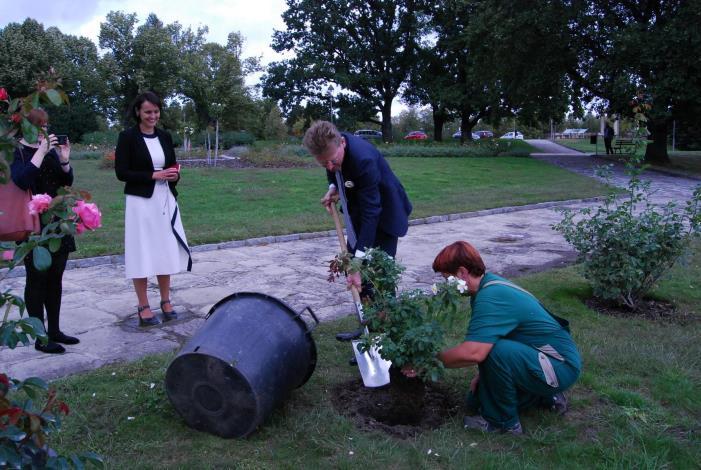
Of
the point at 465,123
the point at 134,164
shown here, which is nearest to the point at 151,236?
the point at 134,164

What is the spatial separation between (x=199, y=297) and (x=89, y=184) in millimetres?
10860

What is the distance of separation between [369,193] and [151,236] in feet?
6.56

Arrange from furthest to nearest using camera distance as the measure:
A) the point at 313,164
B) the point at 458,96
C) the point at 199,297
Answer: the point at 458,96
the point at 313,164
the point at 199,297

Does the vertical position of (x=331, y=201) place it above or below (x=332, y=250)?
above

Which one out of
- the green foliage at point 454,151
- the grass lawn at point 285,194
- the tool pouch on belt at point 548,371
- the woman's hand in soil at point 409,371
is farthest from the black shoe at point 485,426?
the green foliage at point 454,151

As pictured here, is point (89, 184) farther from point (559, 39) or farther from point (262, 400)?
point (559, 39)

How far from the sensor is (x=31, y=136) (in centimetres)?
171

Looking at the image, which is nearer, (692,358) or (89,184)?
(692,358)

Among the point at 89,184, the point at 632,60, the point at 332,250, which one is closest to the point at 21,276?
the point at 332,250

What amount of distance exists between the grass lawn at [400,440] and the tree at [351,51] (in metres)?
38.4

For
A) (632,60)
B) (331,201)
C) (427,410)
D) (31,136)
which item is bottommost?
(427,410)

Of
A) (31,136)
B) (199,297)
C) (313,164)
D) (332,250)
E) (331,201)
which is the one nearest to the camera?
(31,136)

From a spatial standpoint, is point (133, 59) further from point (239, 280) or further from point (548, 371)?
point (548, 371)

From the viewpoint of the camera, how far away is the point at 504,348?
330 cm
